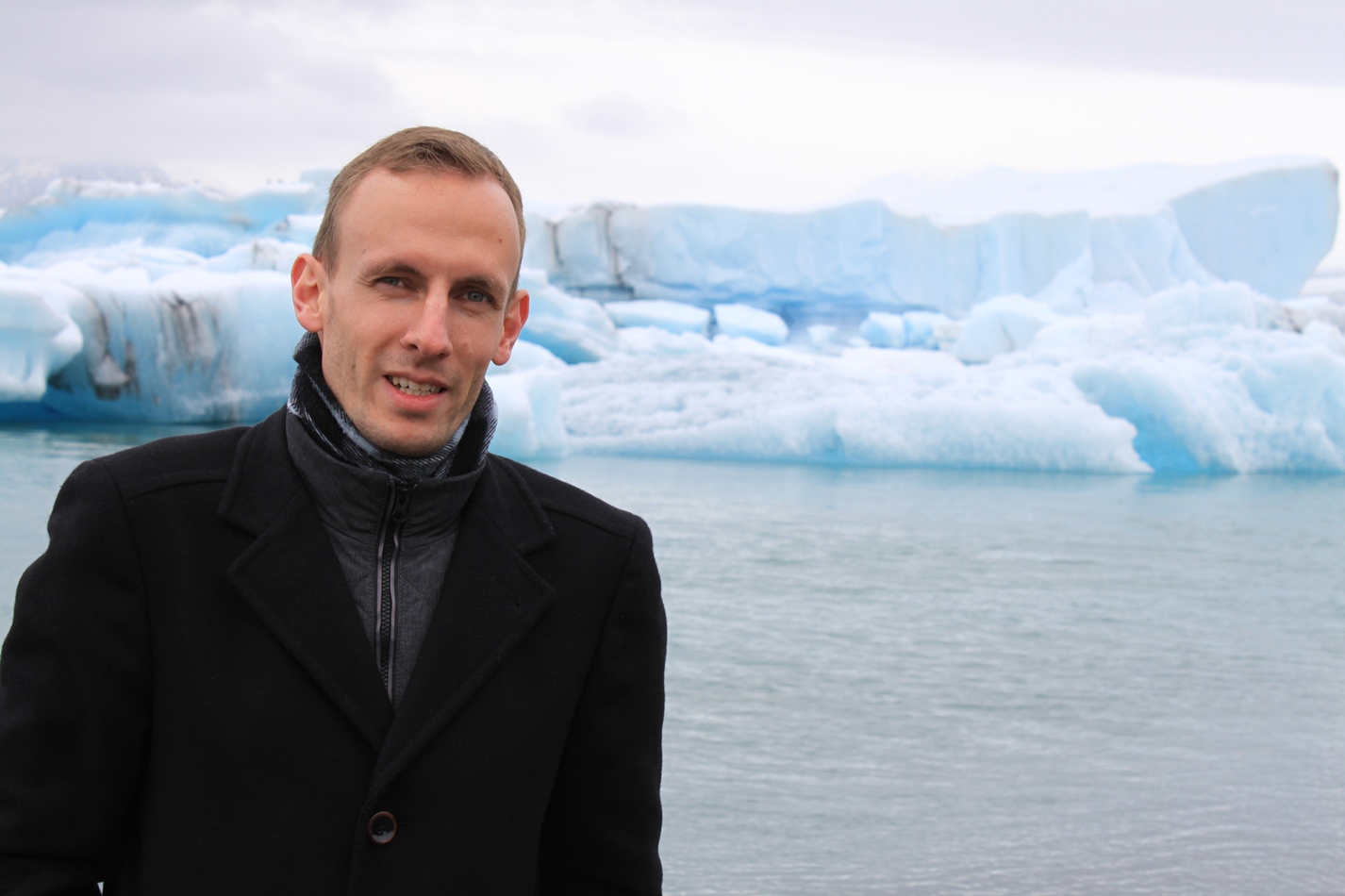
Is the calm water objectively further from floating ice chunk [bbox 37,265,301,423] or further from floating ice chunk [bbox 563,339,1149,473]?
floating ice chunk [bbox 563,339,1149,473]

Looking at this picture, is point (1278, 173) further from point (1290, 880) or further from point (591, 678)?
point (591, 678)

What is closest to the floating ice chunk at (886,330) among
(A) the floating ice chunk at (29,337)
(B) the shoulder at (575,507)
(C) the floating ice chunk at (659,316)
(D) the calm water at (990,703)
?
(C) the floating ice chunk at (659,316)

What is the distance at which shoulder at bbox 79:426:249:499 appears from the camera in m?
0.92

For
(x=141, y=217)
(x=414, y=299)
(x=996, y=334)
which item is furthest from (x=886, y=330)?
(x=414, y=299)

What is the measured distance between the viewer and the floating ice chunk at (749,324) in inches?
856

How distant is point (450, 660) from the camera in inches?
38.3

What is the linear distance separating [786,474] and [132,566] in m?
9.50

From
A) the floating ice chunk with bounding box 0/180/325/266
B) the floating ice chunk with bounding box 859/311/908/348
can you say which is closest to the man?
the floating ice chunk with bounding box 0/180/325/266

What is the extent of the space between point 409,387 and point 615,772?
0.37 meters

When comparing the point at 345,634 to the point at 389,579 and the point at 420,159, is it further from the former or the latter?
the point at 420,159

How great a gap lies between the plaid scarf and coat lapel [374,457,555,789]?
0.03 metres

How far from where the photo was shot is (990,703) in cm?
353

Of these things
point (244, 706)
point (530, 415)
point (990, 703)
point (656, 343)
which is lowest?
point (990, 703)

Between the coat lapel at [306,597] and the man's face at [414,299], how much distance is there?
0.31ft
